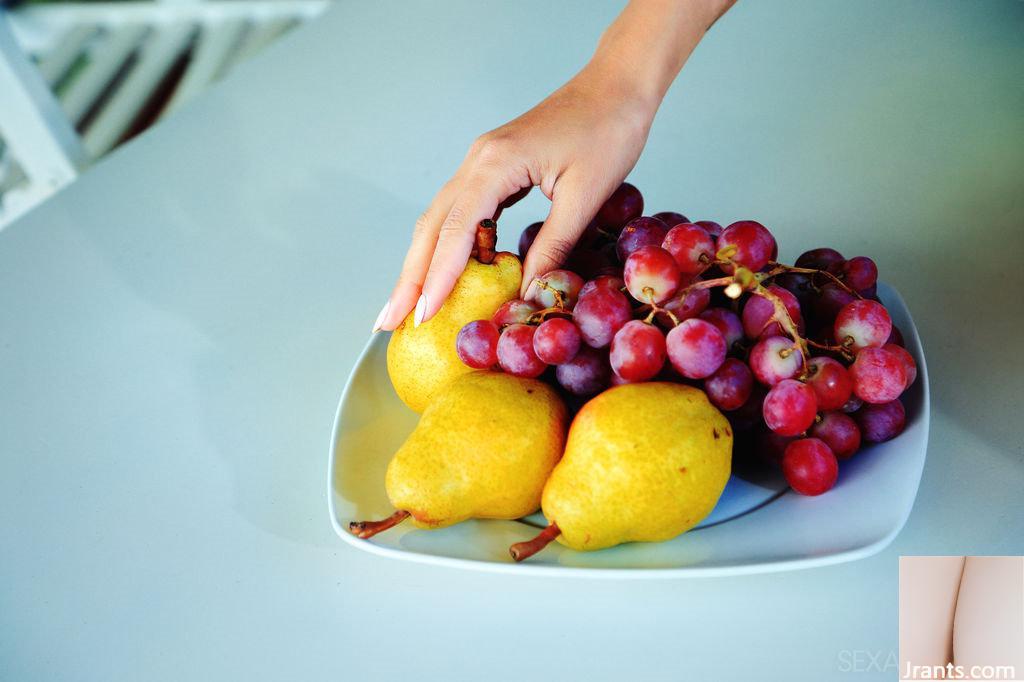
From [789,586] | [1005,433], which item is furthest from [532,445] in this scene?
[1005,433]

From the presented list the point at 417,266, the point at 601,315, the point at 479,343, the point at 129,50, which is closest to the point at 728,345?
the point at 601,315

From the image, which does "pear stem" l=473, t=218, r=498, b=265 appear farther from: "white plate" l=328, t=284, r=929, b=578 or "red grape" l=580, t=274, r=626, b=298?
"white plate" l=328, t=284, r=929, b=578

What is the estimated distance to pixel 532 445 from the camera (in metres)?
0.67

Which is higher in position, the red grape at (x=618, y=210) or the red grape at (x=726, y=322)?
the red grape at (x=618, y=210)

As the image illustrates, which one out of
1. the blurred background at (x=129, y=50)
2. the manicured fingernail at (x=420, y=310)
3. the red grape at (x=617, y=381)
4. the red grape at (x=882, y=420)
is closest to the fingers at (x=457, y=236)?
the manicured fingernail at (x=420, y=310)

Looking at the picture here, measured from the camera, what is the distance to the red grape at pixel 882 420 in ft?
2.25

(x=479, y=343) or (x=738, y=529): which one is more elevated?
(x=479, y=343)

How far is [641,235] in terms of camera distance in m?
0.74

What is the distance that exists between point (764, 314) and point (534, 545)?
28 centimetres

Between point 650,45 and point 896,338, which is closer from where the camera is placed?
point 896,338

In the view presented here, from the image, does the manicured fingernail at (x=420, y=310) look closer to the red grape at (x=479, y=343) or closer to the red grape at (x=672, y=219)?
the red grape at (x=479, y=343)

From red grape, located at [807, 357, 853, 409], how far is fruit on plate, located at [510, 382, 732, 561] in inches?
3.5

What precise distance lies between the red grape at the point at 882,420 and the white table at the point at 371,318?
0.09 metres

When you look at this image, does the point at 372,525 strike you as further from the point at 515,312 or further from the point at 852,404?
the point at 852,404
